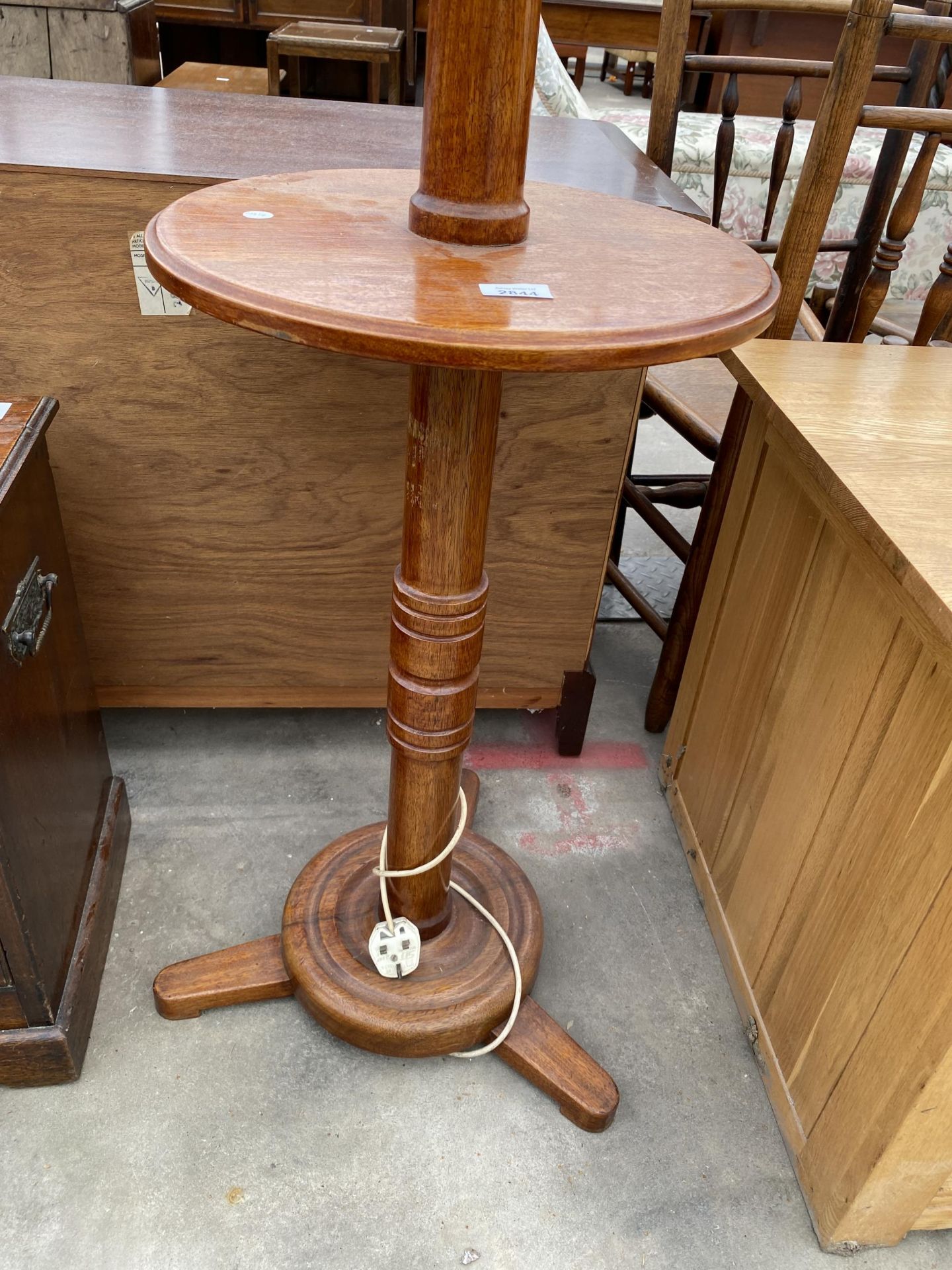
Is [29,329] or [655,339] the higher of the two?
[655,339]

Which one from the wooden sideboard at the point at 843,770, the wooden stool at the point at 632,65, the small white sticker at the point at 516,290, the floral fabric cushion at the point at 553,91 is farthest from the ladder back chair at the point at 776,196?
the wooden stool at the point at 632,65

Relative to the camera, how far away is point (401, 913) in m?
1.37

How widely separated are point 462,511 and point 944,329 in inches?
44.2

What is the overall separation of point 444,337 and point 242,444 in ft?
2.76

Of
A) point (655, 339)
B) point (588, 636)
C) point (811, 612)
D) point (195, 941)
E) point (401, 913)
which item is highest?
point (655, 339)

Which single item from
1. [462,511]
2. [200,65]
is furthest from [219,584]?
[200,65]

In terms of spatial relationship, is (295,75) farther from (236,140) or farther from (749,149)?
(236,140)

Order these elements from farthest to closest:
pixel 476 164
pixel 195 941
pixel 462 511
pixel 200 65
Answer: pixel 200 65, pixel 195 941, pixel 462 511, pixel 476 164

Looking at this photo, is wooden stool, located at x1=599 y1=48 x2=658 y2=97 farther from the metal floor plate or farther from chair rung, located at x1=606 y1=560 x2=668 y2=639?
chair rung, located at x1=606 y1=560 x2=668 y2=639

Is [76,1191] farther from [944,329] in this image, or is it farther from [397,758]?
[944,329]

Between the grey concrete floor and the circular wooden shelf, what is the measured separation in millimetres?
1055

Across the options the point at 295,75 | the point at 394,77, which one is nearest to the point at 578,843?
the point at 394,77

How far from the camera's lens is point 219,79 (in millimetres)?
3961

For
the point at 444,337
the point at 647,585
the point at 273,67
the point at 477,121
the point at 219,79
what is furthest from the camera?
the point at 219,79
